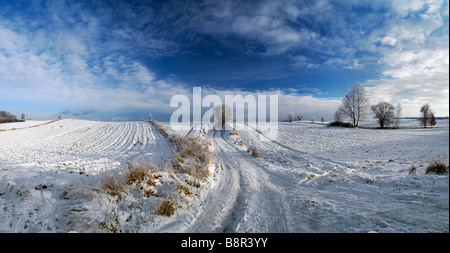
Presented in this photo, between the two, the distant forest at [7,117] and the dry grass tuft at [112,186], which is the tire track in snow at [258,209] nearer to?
the dry grass tuft at [112,186]

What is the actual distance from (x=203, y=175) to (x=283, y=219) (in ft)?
11.5

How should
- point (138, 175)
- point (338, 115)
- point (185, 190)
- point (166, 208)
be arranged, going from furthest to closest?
point (338, 115), point (138, 175), point (185, 190), point (166, 208)

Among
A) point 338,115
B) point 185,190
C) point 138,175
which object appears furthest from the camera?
point 338,115

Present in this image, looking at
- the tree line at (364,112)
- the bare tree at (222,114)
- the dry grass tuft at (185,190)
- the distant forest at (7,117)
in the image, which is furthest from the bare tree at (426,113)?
the distant forest at (7,117)

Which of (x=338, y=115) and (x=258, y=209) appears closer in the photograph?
(x=258, y=209)

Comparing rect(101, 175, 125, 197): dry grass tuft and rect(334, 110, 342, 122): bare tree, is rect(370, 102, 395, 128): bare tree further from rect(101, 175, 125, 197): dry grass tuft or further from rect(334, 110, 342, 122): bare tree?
rect(101, 175, 125, 197): dry grass tuft

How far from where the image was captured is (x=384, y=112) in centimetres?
3975

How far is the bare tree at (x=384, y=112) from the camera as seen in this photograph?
129 ft

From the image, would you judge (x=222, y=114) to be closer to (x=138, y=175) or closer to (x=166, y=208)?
(x=138, y=175)

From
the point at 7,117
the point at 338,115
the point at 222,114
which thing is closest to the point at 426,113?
the point at 338,115

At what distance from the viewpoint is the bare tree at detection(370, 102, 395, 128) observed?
1547 inches

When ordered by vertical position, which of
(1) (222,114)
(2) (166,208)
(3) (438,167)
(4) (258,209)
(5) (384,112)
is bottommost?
(4) (258,209)

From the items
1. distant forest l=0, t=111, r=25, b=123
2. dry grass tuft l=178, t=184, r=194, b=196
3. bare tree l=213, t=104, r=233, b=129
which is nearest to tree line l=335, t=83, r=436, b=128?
bare tree l=213, t=104, r=233, b=129

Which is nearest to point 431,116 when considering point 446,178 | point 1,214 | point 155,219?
point 446,178
